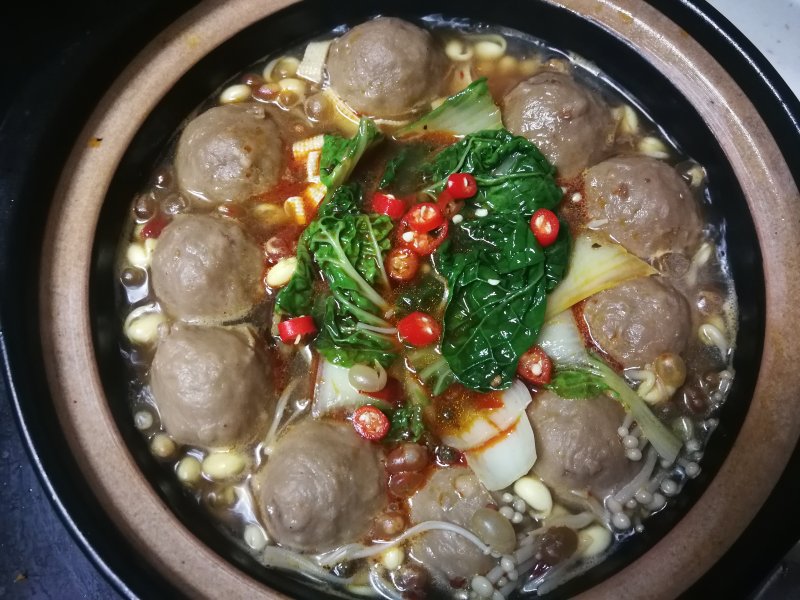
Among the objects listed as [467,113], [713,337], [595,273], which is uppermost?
[467,113]

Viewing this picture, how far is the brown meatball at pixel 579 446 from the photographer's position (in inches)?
108

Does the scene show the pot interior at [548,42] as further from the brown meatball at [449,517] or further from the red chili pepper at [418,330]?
the red chili pepper at [418,330]

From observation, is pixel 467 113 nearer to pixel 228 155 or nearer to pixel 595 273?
pixel 595 273

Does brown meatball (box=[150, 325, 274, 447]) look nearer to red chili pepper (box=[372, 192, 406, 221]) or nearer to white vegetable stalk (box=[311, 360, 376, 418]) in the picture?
white vegetable stalk (box=[311, 360, 376, 418])

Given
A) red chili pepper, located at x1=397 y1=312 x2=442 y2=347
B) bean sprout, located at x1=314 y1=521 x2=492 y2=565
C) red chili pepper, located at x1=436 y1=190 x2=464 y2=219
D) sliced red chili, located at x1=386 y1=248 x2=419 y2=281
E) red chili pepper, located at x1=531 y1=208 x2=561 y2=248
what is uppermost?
red chili pepper, located at x1=531 y1=208 x2=561 y2=248

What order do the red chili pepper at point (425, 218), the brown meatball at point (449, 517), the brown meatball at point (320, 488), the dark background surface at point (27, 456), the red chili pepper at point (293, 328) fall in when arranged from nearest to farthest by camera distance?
the dark background surface at point (27, 456)
the brown meatball at point (320, 488)
the brown meatball at point (449, 517)
the red chili pepper at point (293, 328)
the red chili pepper at point (425, 218)

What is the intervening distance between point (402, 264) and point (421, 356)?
45 cm

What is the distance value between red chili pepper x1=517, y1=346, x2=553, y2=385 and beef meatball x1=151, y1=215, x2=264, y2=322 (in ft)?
4.22

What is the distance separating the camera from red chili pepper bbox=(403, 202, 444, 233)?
121 inches

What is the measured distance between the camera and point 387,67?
3211mm

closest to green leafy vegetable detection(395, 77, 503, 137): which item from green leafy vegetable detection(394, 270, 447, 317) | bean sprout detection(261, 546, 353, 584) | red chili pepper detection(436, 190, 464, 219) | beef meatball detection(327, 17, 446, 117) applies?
beef meatball detection(327, 17, 446, 117)

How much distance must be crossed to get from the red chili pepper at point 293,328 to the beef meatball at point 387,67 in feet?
3.89

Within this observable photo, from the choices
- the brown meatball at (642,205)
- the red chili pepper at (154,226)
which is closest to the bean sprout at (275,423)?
the red chili pepper at (154,226)

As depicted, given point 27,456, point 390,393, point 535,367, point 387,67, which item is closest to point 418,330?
point 390,393
